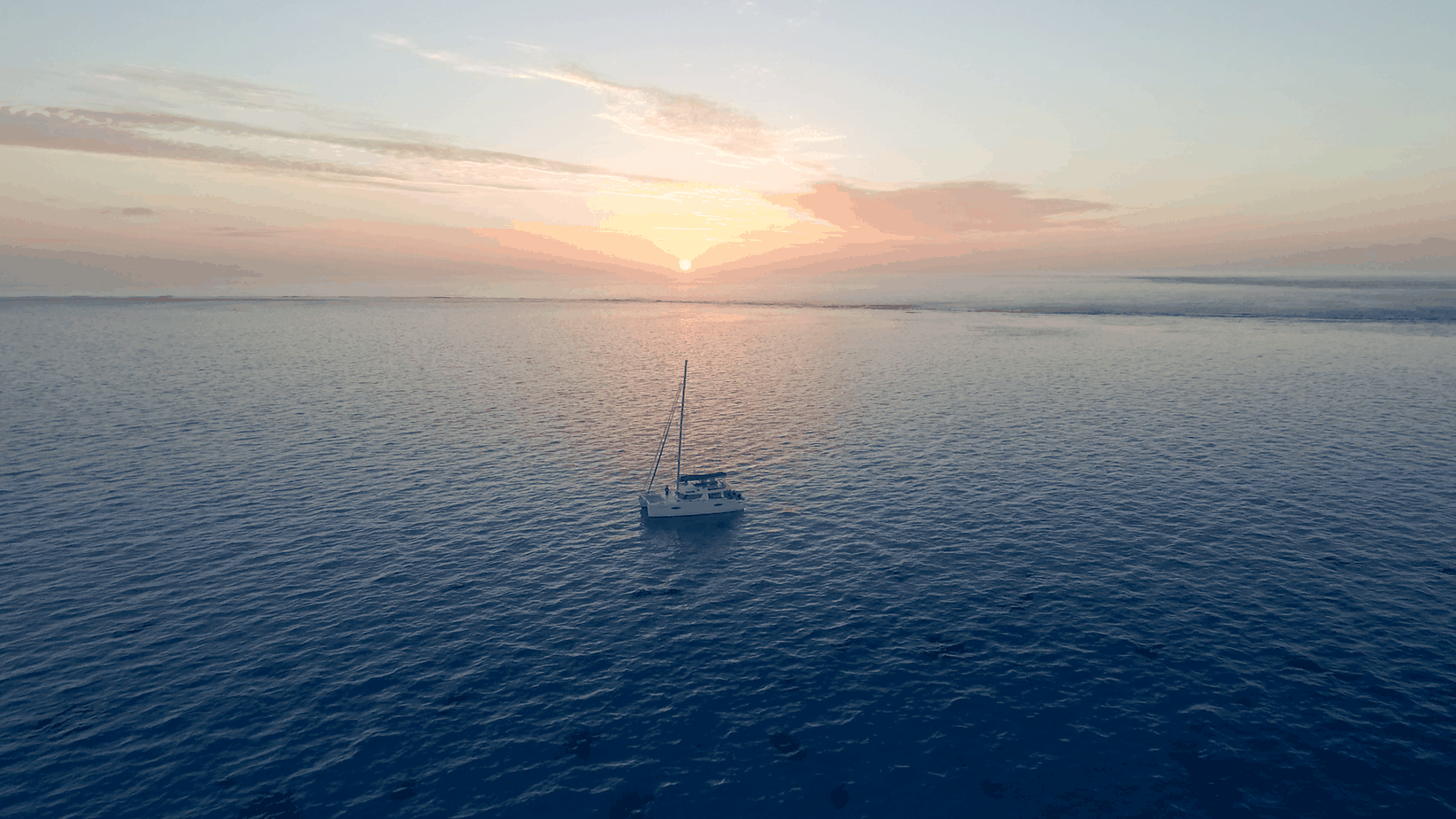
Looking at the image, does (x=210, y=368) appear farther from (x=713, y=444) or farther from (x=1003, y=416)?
(x=1003, y=416)

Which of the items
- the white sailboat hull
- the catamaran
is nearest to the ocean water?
the white sailboat hull

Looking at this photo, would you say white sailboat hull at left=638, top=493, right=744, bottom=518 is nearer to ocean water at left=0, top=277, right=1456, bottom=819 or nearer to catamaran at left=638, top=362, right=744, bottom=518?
catamaran at left=638, top=362, right=744, bottom=518

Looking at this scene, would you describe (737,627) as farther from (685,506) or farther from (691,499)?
(691,499)

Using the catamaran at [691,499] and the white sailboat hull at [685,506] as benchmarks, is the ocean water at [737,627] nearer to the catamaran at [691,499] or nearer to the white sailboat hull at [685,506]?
the white sailboat hull at [685,506]

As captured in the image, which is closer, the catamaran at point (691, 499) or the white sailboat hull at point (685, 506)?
the white sailboat hull at point (685, 506)

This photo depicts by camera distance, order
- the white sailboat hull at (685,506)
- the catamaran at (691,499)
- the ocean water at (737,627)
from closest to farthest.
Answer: the ocean water at (737,627), the white sailboat hull at (685,506), the catamaran at (691,499)

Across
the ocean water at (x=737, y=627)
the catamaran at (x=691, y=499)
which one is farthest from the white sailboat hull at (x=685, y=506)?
the ocean water at (x=737, y=627)

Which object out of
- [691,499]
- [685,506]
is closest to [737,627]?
[685,506]

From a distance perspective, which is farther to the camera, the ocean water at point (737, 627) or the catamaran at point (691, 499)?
the catamaran at point (691, 499)

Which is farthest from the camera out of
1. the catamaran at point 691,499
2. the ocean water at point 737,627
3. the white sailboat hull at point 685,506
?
the catamaran at point 691,499
